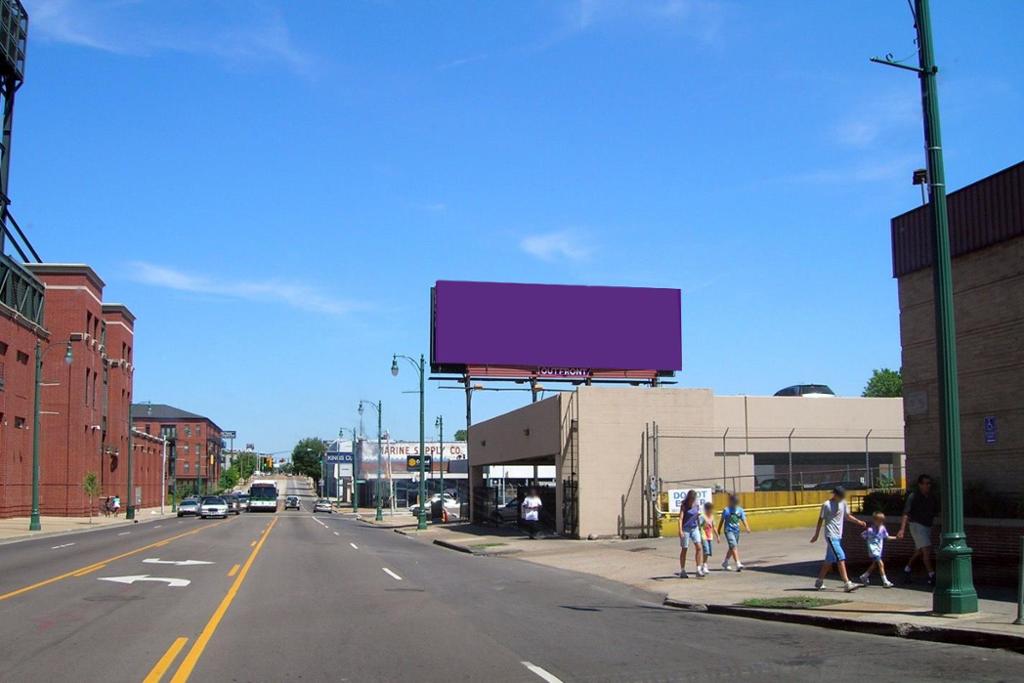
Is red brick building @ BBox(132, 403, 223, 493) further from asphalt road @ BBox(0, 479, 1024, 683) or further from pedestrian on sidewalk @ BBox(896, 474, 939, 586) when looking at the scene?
pedestrian on sidewalk @ BBox(896, 474, 939, 586)

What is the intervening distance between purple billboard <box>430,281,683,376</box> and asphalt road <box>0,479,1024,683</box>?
3080cm

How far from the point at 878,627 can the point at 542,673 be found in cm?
522

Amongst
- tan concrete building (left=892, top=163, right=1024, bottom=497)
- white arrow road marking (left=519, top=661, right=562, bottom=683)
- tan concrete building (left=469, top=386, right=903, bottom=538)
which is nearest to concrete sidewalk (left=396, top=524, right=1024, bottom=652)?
tan concrete building (left=469, top=386, right=903, bottom=538)

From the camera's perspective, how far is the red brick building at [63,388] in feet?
196

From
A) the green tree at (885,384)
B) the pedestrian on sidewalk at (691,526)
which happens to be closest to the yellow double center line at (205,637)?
the pedestrian on sidewalk at (691,526)

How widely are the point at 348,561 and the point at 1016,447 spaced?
53.1 ft

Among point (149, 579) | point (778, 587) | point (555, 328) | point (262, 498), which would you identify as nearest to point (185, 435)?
point (262, 498)

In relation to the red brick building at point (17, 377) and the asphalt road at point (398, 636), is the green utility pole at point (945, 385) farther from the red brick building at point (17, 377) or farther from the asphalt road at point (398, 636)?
the red brick building at point (17, 377)

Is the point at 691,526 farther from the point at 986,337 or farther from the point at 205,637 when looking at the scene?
the point at 205,637

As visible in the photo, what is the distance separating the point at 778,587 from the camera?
17484 millimetres

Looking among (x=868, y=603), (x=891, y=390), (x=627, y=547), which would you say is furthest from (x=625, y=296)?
(x=891, y=390)

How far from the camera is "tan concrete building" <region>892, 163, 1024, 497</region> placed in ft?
55.0

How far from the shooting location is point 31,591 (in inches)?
661

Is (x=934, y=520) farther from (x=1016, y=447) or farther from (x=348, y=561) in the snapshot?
(x=348, y=561)
